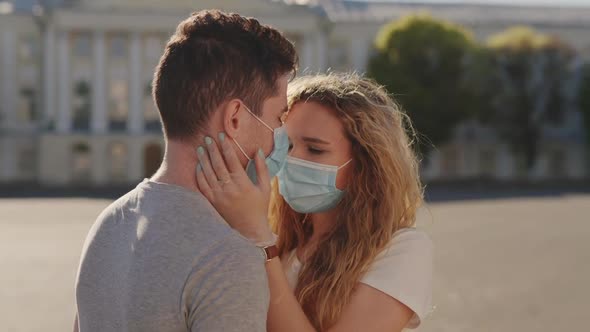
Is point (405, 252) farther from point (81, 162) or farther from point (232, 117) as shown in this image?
point (81, 162)

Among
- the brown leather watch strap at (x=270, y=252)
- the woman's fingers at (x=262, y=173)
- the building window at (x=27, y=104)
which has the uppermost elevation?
the woman's fingers at (x=262, y=173)

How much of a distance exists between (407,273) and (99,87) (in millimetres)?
54082

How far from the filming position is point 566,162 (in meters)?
61.6

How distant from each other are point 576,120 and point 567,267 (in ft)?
163

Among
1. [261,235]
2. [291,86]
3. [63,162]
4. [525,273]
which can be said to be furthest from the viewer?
[63,162]

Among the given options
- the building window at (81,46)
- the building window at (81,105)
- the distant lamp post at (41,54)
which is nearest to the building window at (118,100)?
the building window at (81,105)

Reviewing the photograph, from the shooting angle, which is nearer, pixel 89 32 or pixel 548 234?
pixel 548 234

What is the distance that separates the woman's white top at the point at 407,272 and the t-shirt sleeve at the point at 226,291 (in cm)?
102

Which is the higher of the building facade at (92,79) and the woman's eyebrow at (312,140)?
the woman's eyebrow at (312,140)

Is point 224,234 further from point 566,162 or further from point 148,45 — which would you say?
point 566,162

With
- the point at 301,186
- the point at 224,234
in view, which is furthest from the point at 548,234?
the point at 224,234

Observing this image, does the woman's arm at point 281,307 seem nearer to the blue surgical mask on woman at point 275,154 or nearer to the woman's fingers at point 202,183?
the blue surgical mask on woman at point 275,154

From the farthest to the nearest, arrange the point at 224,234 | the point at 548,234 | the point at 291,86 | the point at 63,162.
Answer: the point at 63,162 → the point at 548,234 → the point at 291,86 → the point at 224,234

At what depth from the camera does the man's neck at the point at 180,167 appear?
2.52 meters
